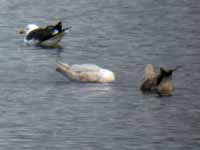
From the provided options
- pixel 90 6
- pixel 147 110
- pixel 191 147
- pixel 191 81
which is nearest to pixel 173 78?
pixel 191 81

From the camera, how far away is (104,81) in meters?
32.3

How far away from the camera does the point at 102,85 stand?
106ft

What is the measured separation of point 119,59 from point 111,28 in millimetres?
5077

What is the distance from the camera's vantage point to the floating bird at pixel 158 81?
1217 inches

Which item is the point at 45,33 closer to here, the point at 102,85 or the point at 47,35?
the point at 47,35

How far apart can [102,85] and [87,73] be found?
460mm

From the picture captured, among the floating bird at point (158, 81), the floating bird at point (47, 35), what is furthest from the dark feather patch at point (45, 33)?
the floating bird at point (158, 81)

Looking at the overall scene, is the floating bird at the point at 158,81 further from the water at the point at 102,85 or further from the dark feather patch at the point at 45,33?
the dark feather patch at the point at 45,33

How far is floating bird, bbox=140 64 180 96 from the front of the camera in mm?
30906

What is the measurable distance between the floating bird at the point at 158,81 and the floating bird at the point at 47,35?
7.16m

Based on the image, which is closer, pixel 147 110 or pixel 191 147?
pixel 191 147

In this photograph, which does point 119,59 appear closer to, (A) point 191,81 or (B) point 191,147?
(A) point 191,81

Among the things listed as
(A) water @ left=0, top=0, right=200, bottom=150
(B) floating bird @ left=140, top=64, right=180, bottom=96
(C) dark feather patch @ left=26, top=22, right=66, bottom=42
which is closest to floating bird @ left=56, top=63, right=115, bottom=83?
(A) water @ left=0, top=0, right=200, bottom=150

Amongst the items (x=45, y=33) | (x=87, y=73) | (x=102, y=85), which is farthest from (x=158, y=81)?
(x=45, y=33)
